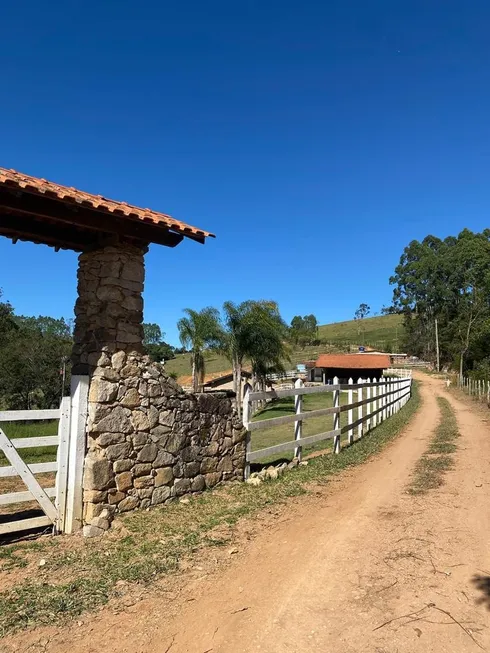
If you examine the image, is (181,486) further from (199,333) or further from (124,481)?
(199,333)

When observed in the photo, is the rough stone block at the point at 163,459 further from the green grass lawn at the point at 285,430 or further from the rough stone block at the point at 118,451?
the green grass lawn at the point at 285,430

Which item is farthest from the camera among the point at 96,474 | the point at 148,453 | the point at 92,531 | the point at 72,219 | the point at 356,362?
the point at 356,362

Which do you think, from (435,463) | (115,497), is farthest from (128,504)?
(435,463)

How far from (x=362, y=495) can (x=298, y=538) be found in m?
2.12

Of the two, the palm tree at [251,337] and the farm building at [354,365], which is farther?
the farm building at [354,365]

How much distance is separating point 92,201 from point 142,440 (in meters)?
3.12

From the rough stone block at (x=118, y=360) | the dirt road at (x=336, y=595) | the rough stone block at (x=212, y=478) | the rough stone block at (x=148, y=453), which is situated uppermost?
the rough stone block at (x=118, y=360)

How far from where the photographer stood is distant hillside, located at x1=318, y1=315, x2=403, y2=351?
11369cm

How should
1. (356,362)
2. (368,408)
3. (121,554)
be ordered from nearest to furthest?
(121,554) → (368,408) → (356,362)

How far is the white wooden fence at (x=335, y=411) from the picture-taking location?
850cm

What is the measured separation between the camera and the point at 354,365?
54.5 m

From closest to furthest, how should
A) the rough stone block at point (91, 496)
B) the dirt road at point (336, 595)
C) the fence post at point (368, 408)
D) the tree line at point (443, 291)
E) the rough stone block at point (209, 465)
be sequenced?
the dirt road at point (336, 595) < the rough stone block at point (91, 496) < the rough stone block at point (209, 465) < the fence post at point (368, 408) < the tree line at point (443, 291)

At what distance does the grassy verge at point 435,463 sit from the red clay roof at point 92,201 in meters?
5.13

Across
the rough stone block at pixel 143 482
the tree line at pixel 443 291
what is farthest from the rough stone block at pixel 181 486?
the tree line at pixel 443 291
